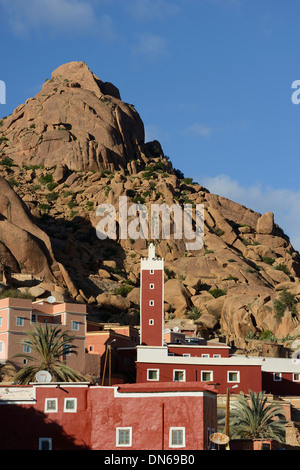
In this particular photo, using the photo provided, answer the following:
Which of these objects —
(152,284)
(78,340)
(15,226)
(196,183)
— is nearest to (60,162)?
(196,183)

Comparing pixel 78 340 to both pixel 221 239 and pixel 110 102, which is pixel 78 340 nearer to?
pixel 221 239

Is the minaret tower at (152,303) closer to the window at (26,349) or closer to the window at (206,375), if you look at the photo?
the window at (206,375)

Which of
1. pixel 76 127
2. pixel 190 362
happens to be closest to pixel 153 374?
pixel 190 362

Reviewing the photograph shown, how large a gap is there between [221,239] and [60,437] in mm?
83373

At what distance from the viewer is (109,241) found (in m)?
122

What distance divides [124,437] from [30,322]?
24.8 meters

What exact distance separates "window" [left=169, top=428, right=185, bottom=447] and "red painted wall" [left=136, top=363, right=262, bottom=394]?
2453 cm

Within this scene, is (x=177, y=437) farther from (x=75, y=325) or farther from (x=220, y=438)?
(x=75, y=325)

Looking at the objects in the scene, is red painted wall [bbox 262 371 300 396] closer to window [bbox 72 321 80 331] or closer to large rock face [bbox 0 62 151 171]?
window [bbox 72 321 80 331]

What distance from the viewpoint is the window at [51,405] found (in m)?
47.1

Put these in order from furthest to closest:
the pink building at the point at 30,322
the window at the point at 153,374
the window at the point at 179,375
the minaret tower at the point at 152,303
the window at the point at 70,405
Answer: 1. the minaret tower at the point at 152,303
2. the window at the point at 179,375
3. the window at the point at 153,374
4. the pink building at the point at 30,322
5. the window at the point at 70,405

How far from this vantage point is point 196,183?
160625 millimetres

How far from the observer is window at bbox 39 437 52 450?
151 feet

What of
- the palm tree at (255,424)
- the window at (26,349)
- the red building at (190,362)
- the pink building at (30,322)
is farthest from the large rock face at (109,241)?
the palm tree at (255,424)
